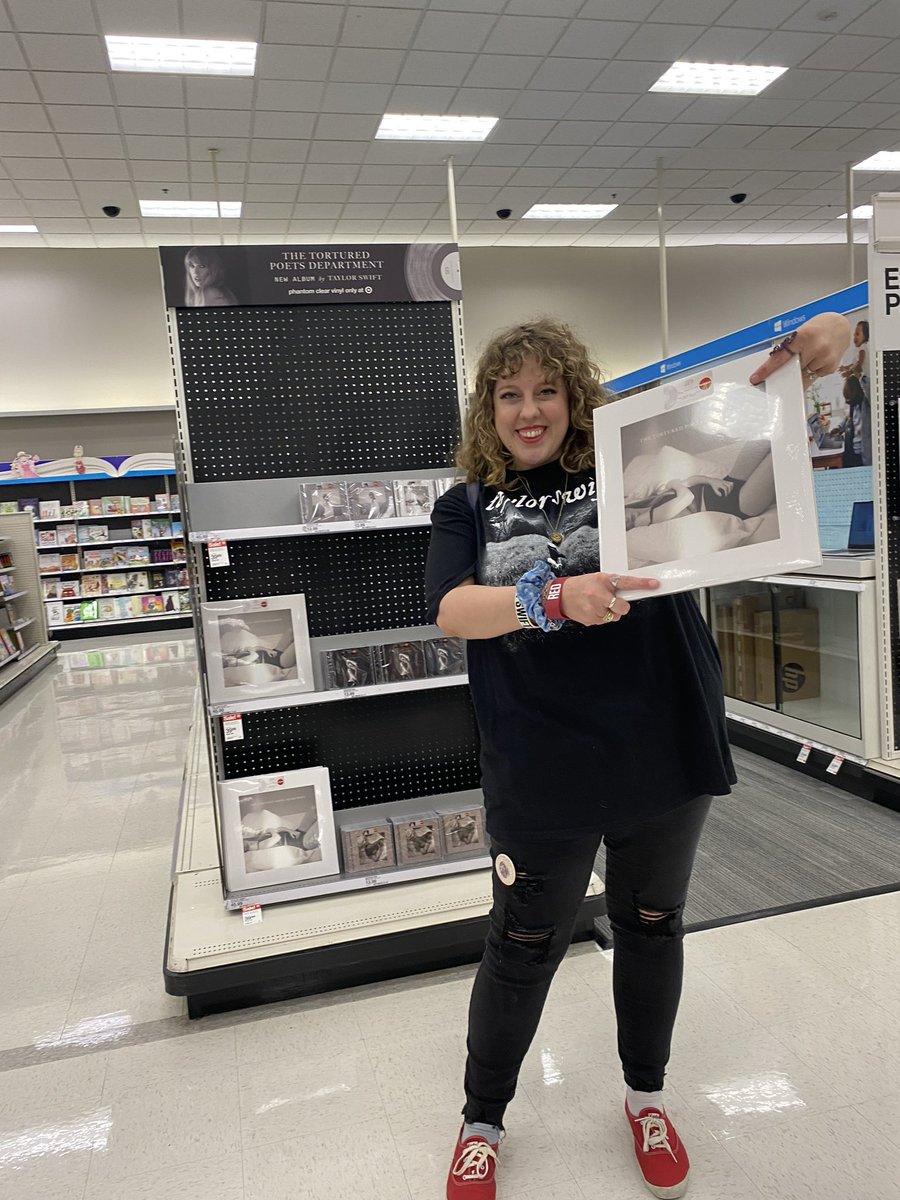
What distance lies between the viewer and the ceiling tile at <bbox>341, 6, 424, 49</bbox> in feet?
18.3

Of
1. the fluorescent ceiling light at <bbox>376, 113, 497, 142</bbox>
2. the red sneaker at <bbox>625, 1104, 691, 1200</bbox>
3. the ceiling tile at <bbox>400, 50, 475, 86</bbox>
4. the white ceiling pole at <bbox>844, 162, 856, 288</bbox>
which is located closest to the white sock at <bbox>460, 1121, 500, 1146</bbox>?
the red sneaker at <bbox>625, 1104, 691, 1200</bbox>

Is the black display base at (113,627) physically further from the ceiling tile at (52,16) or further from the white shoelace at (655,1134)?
the white shoelace at (655,1134)

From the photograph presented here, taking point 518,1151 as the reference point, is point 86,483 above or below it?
above

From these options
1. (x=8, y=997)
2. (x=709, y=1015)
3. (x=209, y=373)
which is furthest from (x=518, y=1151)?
(x=209, y=373)

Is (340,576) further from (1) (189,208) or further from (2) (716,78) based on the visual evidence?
(1) (189,208)

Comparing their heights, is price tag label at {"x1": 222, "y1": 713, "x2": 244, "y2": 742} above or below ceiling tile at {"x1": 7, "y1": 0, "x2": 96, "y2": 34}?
below

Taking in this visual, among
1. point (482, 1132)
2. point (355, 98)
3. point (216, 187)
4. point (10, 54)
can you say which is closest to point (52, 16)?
point (10, 54)

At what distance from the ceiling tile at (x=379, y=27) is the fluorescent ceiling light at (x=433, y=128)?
1.17 m

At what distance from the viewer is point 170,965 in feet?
7.69

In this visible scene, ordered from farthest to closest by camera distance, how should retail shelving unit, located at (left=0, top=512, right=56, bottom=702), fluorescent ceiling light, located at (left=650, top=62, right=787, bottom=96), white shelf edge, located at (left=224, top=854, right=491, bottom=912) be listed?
retail shelving unit, located at (left=0, top=512, right=56, bottom=702)
fluorescent ceiling light, located at (left=650, top=62, right=787, bottom=96)
white shelf edge, located at (left=224, top=854, right=491, bottom=912)

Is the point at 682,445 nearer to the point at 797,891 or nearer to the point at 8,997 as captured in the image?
the point at 797,891

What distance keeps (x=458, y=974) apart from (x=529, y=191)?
8.87 meters

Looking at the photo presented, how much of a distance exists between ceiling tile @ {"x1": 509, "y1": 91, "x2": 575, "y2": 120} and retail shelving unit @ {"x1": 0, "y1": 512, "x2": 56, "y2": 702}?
6.68m

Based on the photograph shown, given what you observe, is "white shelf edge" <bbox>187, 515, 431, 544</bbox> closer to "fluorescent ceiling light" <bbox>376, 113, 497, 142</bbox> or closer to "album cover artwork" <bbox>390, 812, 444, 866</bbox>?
"album cover artwork" <bbox>390, 812, 444, 866</bbox>
